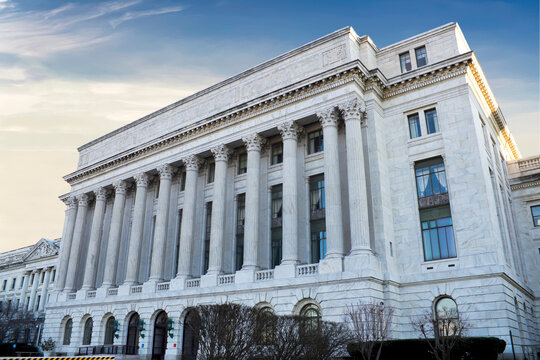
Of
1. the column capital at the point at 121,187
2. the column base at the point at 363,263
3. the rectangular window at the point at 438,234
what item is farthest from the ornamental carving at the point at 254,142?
the column capital at the point at 121,187

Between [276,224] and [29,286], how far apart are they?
5802 centimetres

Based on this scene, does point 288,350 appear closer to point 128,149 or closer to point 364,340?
point 364,340

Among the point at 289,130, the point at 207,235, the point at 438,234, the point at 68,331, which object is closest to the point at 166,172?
the point at 207,235

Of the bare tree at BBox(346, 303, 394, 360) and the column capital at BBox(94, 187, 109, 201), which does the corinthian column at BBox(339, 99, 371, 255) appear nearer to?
the bare tree at BBox(346, 303, 394, 360)

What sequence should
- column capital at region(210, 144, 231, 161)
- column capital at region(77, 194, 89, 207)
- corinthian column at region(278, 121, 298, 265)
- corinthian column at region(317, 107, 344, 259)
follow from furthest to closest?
1. column capital at region(77, 194, 89, 207)
2. column capital at region(210, 144, 231, 161)
3. corinthian column at region(278, 121, 298, 265)
4. corinthian column at region(317, 107, 344, 259)

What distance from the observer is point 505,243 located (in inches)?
1335

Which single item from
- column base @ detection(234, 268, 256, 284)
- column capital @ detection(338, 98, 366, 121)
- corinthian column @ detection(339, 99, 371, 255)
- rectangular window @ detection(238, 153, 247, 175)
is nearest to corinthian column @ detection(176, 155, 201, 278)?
rectangular window @ detection(238, 153, 247, 175)

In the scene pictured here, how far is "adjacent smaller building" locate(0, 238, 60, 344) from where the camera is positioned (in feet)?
223

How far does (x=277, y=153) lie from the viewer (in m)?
40.8

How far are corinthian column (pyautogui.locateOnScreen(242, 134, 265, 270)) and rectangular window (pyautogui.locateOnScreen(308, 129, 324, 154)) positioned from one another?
157 inches

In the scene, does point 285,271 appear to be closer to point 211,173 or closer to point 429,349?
point 429,349

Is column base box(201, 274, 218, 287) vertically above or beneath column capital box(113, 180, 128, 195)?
beneath

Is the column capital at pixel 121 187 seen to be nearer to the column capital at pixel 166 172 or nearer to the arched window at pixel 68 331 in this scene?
the column capital at pixel 166 172

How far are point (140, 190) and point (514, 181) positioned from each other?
34658 millimetres
